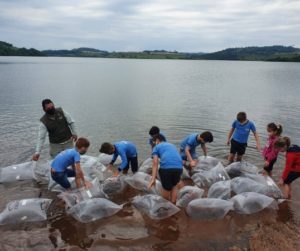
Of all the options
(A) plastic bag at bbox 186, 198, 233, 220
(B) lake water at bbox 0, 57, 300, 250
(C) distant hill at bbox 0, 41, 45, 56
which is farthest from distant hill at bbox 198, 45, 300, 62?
(A) plastic bag at bbox 186, 198, 233, 220

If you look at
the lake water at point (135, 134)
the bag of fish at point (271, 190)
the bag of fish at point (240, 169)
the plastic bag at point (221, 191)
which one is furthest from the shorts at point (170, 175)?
the bag of fish at point (240, 169)

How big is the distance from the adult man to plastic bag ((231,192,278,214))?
4586 millimetres

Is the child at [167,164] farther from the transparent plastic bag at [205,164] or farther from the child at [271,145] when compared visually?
the child at [271,145]

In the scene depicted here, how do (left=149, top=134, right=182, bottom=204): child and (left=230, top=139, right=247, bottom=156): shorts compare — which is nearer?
(left=149, top=134, right=182, bottom=204): child

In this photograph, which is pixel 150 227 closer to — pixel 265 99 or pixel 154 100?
pixel 154 100

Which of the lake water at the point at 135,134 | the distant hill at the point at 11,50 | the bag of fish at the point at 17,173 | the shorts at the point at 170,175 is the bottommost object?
the lake water at the point at 135,134

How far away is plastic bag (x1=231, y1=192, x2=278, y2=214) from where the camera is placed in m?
7.48

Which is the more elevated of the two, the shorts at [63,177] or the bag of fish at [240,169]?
the shorts at [63,177]

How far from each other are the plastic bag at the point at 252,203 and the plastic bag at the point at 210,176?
4.75 ft

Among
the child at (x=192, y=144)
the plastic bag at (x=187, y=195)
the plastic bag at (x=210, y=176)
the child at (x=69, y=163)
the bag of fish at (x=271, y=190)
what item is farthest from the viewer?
the plastic bag at (x=210, y=176)

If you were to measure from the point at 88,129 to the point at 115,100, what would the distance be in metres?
10.3

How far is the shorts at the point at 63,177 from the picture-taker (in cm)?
768

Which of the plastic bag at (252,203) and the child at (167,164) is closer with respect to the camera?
the child at (167,164)

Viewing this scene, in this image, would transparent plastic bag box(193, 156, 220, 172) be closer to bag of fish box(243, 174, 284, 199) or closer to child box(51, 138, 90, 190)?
bag of fish box(243, 174, 284, 199)
